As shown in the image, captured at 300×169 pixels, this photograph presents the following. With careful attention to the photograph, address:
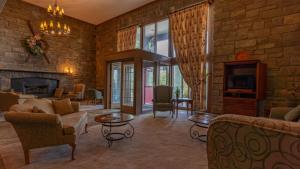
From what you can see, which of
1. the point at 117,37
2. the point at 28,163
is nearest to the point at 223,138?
the point at 28,163

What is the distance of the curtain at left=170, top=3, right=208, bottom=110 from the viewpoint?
5887mm

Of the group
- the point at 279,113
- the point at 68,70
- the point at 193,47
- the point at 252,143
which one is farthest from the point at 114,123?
the point at 68,70

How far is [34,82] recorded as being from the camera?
7.97 metres

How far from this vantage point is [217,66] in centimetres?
554

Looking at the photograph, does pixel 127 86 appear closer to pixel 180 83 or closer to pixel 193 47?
pixel 180 83

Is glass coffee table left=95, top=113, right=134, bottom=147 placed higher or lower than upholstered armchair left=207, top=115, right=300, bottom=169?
lower

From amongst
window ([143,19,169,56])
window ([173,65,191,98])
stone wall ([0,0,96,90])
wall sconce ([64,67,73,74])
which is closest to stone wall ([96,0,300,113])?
window ([173,65,191,98])

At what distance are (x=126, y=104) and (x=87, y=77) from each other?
4.63 meters

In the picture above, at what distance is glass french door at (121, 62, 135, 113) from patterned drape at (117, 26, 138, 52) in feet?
7.23

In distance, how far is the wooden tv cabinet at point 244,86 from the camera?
426 centimetres

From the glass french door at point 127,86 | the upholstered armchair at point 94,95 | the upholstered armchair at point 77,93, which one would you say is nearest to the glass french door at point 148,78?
the glass french door at point 127,86

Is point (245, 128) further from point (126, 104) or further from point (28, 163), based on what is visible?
point (126, 104)

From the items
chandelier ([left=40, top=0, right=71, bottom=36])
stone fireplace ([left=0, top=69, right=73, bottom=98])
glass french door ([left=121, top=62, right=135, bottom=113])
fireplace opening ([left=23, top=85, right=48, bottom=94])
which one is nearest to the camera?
chandelier ([left=40, top=0, right=71, bottom=36])

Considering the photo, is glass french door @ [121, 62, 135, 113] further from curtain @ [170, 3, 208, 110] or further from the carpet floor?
the carpet floor
